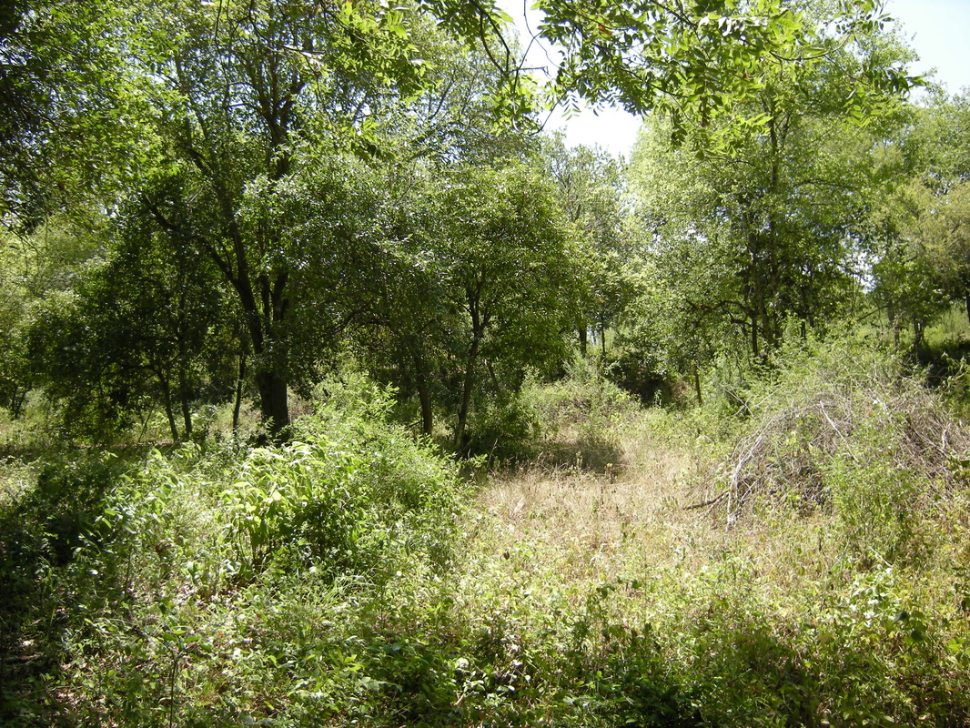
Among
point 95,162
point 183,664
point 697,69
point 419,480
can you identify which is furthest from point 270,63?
point 183,664

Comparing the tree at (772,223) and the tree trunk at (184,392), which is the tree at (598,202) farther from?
the tree trunk at (184,392)

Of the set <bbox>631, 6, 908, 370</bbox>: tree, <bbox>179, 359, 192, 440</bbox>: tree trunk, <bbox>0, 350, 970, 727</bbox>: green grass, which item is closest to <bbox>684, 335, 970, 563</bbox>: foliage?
<bbox>0, 350, 970, 727</bbox>: green grass

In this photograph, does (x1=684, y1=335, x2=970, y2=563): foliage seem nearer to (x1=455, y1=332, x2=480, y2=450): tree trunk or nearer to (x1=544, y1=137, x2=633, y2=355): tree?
(x1=455, y1=332, x2=480, y2=450): tree trunk

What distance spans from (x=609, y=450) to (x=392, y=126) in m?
8.49

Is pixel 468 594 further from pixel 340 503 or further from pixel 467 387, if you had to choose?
pixel 467 387

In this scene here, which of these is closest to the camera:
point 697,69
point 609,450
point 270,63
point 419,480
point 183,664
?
point 183,664

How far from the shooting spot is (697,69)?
4.08 metres

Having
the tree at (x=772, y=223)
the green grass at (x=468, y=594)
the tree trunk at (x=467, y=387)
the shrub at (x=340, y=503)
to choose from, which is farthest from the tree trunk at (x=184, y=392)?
→ the tree at (x=772, y=223)

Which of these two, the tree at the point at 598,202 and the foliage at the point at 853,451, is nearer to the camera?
the foliage at the point at 853,451

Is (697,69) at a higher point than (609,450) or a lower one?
higher

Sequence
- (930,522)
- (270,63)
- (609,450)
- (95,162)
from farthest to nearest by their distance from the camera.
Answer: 1. (609,450)
2. (270,63)
3. (95,162)
4. (930,522)

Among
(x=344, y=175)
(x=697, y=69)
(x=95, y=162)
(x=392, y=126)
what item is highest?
(x=392, y=126)

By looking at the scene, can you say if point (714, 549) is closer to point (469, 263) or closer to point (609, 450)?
point (609, 450)

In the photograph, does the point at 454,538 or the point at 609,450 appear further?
the point at 609,450
